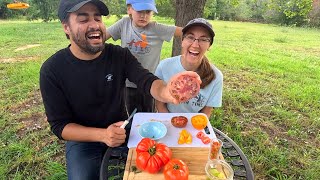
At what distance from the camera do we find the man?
2350 mm

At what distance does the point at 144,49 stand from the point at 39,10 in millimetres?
32021

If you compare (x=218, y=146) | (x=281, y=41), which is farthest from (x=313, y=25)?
(x=218, y=146)

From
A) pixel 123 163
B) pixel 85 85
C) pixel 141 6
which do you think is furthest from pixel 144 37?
pixel 123 163

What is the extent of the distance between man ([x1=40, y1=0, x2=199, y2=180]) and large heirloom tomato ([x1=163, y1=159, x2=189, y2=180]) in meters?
0.55

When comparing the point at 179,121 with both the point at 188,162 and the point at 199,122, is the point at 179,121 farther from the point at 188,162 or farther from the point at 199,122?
the point at 188,162

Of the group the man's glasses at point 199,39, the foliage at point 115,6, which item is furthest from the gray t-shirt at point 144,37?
the foliage at point 115,6

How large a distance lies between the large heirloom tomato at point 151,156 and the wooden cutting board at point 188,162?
53 millimetres

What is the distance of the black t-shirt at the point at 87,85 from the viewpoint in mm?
2416

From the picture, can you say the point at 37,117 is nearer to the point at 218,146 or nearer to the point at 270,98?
the point at 218,146

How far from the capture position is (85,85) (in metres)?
2.52

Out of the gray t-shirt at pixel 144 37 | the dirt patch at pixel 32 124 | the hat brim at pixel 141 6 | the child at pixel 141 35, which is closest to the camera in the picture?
the hat brim at pixel 141 6

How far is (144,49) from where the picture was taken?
135 inches

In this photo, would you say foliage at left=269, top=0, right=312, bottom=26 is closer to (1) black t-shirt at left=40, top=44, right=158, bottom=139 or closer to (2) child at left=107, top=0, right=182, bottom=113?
(2) child at left=107, top=0, right=182, bottom=113

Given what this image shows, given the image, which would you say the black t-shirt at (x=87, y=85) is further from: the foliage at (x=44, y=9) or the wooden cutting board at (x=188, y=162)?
the foliage at (x=44, y=9)
